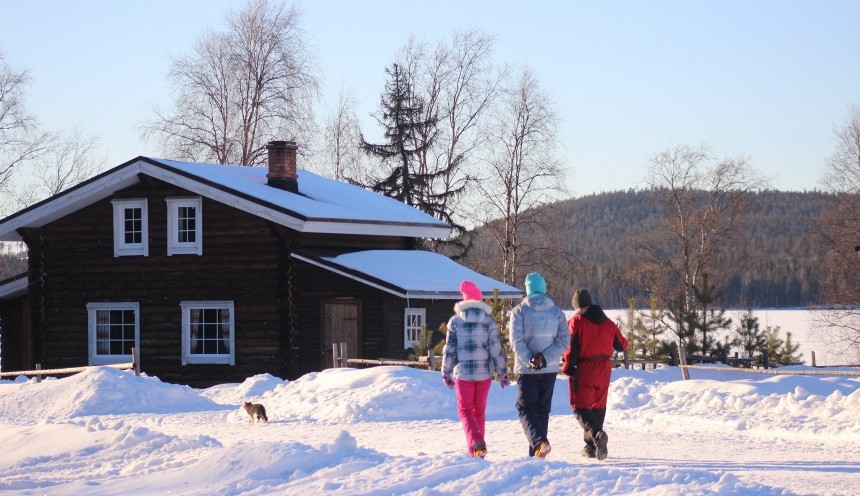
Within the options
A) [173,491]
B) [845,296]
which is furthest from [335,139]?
[173,491]

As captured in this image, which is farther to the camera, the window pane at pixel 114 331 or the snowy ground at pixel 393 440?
the window pane at pixel 114 331

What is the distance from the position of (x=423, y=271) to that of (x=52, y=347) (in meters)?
9.27

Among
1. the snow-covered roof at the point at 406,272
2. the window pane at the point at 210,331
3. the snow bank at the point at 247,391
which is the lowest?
the snow bank at the point at 247,391

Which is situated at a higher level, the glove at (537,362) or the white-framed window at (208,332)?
the white-framed window at (208,332)

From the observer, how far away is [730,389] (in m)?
16.3

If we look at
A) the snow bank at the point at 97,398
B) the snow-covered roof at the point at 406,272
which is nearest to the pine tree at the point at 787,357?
the snow-covered roof at the point at 406,272

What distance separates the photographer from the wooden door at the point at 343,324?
26938 mm

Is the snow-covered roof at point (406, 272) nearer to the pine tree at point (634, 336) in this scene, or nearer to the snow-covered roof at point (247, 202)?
the snow-covered roof at point (247, 202)

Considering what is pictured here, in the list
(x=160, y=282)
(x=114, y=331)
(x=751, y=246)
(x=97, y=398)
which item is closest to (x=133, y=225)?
(x=160, y=282)

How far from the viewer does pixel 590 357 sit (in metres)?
11.4

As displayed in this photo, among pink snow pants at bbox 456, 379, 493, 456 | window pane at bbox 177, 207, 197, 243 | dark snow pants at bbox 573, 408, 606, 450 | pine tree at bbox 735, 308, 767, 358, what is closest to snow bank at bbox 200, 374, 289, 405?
window pane at bbox 177, 207, 197, 243

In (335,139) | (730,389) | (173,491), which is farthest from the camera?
(335,139)

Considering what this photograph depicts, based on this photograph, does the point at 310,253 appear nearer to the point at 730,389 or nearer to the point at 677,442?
the point at 730,389

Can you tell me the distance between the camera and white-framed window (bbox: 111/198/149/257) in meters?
27.8
